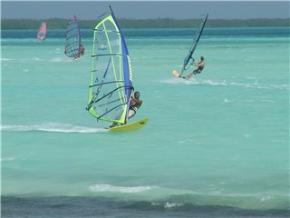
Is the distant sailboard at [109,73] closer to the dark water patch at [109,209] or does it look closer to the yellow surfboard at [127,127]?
the yellow surfboard at [127,127]

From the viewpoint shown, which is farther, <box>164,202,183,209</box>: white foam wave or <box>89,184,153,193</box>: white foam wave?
<box>89,184,153,193</box>: white foam wave

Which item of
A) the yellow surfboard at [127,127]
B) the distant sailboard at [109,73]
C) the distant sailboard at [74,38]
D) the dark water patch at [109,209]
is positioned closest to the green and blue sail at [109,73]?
the distant sailboard at [109,73]

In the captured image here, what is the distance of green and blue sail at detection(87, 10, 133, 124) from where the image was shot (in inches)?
674

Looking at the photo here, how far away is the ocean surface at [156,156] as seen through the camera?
1295cm

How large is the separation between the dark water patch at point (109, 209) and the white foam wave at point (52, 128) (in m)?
6.84

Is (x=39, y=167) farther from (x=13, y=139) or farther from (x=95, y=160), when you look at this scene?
(x=13, y=139)

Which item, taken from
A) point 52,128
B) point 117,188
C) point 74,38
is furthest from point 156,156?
point 74,38

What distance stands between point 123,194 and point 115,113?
16.5 ft

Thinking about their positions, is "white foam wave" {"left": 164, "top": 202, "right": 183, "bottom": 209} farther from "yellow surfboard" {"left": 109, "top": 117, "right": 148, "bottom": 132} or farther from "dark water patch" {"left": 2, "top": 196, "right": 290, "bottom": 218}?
"yellow surfboard" {"left": 109, "top": 117, "right": 148, "bottom": 132}

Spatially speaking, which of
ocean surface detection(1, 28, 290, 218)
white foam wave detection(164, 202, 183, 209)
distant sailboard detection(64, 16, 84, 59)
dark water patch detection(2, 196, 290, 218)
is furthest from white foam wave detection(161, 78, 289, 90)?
dark water patch detection(2, 196, 290, 218)

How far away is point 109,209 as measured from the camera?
12609 millimetres

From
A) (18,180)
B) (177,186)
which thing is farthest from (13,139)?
(177,186)

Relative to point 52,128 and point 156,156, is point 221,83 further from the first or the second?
point 156,156

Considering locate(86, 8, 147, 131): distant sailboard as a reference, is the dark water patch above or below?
below
